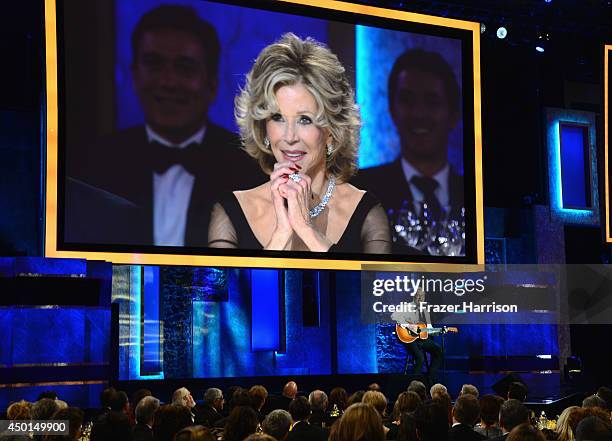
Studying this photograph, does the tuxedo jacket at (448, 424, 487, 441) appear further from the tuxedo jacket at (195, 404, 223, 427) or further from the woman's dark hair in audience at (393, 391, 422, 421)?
the tuxedo jacket at (195, 404, 223, 427)

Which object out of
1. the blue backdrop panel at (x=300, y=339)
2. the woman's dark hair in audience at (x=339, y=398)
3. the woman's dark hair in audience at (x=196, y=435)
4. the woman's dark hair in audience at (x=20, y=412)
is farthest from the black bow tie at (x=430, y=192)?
the woman's dark hair in audience at (x=196, y=435)

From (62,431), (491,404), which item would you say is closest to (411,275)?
(491,404)

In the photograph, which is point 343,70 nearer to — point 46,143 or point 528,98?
point 46,143

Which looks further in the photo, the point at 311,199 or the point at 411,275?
the point at 411,275

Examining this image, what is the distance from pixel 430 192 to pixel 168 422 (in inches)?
305

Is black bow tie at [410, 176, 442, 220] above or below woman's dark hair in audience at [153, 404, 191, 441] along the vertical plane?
above

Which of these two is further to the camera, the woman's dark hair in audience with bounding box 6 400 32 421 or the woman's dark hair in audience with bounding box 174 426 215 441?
the woman's dark hair in audience with bounding box 6 400 32 421

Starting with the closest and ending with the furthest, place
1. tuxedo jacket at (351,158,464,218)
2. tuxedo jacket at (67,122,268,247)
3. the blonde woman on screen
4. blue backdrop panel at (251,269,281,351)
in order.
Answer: tuxedo jacket at (67,122,268,247) → the blonde woman on screen → tuxedo jacket at (351,158,464,218) → blue backdrop panel at (251,269,281,351)

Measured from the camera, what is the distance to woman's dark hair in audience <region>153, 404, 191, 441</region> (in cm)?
480

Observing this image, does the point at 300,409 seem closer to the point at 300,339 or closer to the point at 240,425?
the point at 240,425

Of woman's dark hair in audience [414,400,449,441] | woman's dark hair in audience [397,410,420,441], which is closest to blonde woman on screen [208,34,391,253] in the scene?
woman's dark hair in audience [397,410,420,441]

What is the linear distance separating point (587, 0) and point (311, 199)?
231 inches

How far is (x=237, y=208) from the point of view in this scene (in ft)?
35.9

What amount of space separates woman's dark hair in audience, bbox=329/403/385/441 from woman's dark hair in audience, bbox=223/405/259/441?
0.89 m
